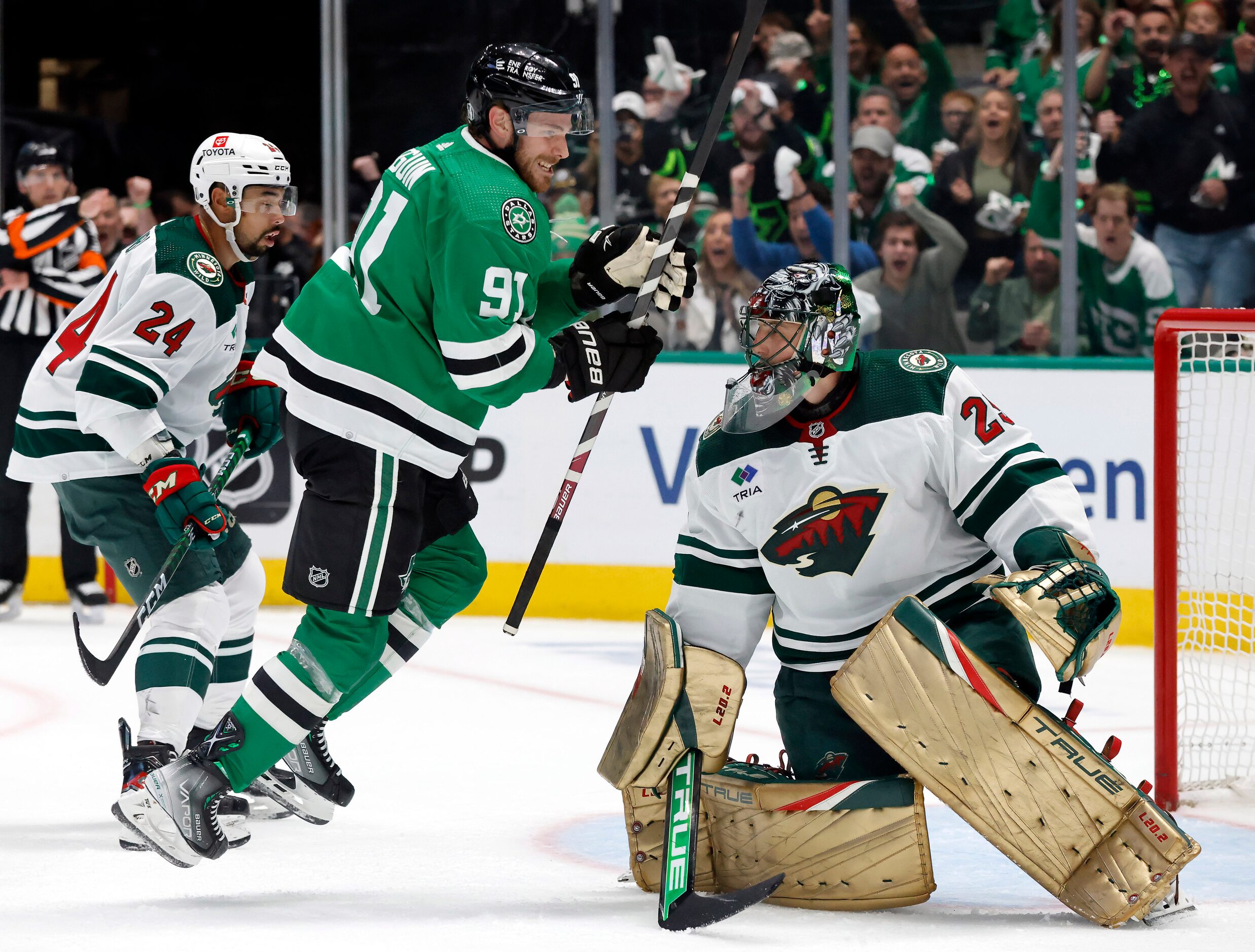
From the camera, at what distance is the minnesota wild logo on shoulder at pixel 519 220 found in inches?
99.5

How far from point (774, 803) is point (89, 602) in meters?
3.64

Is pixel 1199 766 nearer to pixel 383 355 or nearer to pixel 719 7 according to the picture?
pixel 383 355

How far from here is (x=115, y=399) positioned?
2893 millimetres

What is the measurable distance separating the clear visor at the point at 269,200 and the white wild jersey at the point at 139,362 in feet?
0.34

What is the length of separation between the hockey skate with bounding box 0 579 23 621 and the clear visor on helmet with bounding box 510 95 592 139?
3.59 m

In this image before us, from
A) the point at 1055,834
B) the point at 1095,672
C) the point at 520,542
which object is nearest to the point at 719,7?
the point at 520,542

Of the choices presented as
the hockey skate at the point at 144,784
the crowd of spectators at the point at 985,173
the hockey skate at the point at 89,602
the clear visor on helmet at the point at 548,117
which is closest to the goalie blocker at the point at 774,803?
the hockey skate at the point at 144,784

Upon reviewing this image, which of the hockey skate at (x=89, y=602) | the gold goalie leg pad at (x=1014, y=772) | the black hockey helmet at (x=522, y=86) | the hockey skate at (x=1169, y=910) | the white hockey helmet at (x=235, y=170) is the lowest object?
the hockey skate at (x=89, y=602)

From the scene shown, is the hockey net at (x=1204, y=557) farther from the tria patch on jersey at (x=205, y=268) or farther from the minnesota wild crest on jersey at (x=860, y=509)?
the tria patch on jersey at (x=205, y=268)

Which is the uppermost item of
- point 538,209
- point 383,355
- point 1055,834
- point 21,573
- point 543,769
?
point 538,209

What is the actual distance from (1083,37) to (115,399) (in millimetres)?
3694

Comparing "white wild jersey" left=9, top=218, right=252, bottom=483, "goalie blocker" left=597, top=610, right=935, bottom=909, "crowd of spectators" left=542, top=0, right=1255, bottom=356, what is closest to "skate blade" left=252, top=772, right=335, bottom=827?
"white wild jersey" left=9, top=218, right=252, bottom=483

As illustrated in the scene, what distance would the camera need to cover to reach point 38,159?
5730mm

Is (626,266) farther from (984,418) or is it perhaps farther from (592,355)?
(984,418)
